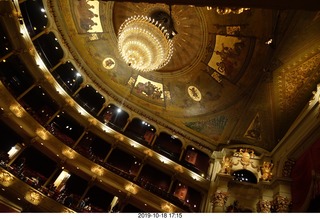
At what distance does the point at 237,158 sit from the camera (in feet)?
52.0

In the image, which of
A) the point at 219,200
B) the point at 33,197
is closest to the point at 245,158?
the point at 219,200

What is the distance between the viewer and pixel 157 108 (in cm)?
1842

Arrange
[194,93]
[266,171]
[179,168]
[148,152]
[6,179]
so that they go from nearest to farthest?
1. [6,179]
2. [266,171]
3. [179,168]
4. [148,152]
5. [194,93]

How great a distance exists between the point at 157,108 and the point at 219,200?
7.43m

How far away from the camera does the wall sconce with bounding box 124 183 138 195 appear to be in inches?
571

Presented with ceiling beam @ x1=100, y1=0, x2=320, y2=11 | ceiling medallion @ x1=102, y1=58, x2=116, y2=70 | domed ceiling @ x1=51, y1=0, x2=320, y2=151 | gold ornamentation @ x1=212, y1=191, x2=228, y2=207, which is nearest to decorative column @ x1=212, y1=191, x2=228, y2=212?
gold ornamentation @ x1=212, y1=191, x2=228, y2=207

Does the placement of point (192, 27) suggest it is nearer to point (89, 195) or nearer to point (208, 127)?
point (208, 127)

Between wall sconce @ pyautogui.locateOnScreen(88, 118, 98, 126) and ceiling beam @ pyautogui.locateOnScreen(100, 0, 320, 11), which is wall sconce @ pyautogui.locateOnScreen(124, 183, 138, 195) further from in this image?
ceiling beam @ pyautogui.locateOnScreen(100, 0, 320, 11)

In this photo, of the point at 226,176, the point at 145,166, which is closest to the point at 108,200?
the point at 145,166

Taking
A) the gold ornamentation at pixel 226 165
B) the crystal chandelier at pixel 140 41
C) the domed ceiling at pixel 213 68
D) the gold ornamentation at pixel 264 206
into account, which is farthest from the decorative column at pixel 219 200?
the crystal chandelier at pixel 140 41

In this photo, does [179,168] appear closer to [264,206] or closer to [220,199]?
[220,199]

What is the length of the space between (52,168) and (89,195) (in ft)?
8.58

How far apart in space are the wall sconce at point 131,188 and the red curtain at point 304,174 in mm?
7827

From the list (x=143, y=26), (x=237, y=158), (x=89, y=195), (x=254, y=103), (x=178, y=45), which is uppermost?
(x=178, y=45)
